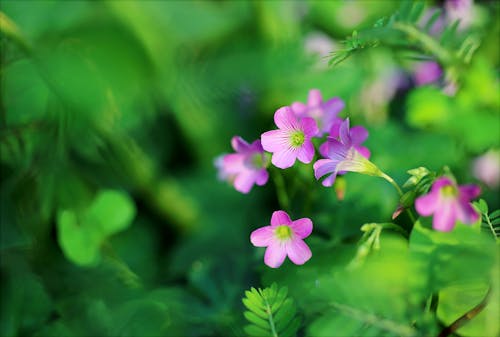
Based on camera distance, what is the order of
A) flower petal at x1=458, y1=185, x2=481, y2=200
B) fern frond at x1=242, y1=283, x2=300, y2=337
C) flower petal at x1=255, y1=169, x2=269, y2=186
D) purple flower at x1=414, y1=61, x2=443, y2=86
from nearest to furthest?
flower petal at x1=458, y1=185, x2=481, y2=200 < fern frond at x1=242, y1=283, x2=300, y2=337 < flower petal at x1=255, y1=169, x2=269, y2=186 < purple flower at x1=414, y1=61, x2=443, y2=86

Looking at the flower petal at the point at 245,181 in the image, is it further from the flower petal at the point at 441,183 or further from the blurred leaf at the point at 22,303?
the blurred leaf at the point at 22,303

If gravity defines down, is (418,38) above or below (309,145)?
above

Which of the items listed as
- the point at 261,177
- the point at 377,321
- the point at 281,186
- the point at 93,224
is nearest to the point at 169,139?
the point at 93,224

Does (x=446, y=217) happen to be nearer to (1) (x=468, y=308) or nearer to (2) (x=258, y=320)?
(1) (x=468, y=308)

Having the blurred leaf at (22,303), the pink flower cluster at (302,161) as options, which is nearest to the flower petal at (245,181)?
the pink flower cluster at (302,161)

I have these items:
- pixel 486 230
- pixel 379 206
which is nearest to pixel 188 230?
pixel 379 206

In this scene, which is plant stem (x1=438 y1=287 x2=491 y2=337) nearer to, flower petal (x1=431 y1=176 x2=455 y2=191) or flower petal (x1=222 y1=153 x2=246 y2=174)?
flower petal (x1=431 y1=176 x2=455 y2=191)

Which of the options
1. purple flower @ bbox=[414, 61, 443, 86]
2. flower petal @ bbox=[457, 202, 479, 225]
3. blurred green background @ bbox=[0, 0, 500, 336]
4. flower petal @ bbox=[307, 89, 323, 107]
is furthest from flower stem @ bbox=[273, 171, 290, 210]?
purple flower @ bbox=[414, 61, 443, 86]
